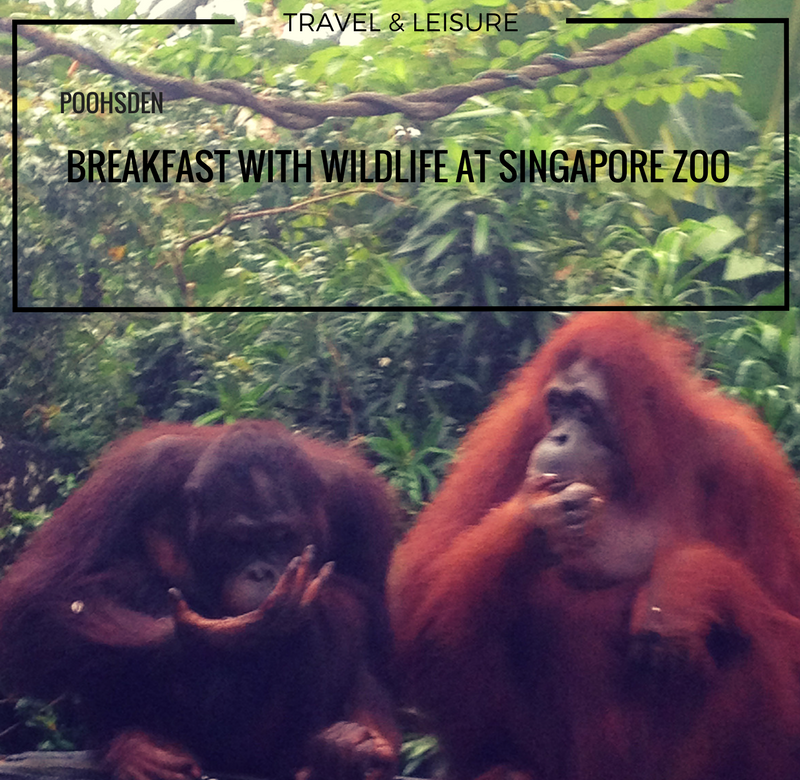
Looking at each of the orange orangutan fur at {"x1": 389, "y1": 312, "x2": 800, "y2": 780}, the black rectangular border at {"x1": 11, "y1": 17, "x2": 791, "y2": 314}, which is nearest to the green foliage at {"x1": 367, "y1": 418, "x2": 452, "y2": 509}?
the orange orangutan fur at {"x1": 389, "y1": 312, "x2": 800, "y2": 780}

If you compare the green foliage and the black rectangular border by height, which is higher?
the black rectangular border

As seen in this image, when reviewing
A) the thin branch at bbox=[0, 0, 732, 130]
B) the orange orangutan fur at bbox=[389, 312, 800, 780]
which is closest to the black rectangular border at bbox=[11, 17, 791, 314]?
the thin branch at bbox=[0, 0, 732, 130]

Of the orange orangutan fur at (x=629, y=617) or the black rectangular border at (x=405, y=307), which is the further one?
the black rectangular border at (x=405, y=307)

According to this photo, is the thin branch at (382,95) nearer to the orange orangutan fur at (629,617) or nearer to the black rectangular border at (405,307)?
the black rectangular border at (405,307)

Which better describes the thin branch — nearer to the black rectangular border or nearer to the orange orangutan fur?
the black rectangular border

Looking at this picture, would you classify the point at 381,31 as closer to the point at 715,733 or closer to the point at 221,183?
the point at 221,183

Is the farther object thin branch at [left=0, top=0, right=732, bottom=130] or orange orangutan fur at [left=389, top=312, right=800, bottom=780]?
thin branch at [left=0, top=0, right=732, bottom=130]

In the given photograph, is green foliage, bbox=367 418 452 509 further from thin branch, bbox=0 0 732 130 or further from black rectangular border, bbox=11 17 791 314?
thin branch, bbox=0 0 732 130

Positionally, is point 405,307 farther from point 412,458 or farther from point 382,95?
point 382,95

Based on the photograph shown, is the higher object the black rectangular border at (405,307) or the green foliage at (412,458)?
the black rectangular border at (405,307)

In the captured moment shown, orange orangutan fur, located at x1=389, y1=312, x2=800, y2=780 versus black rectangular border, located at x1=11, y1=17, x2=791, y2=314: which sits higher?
black rectangular border, located at x1=11, y1=17, x2=791, y2=314

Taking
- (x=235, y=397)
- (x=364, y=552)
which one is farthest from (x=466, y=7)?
(x=364, y=552)

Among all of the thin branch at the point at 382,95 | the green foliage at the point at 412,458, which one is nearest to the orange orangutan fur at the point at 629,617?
the green foliage at the point at 412,458

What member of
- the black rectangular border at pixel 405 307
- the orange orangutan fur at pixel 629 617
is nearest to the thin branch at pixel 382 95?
the black rectangular border at pixel 405 307
